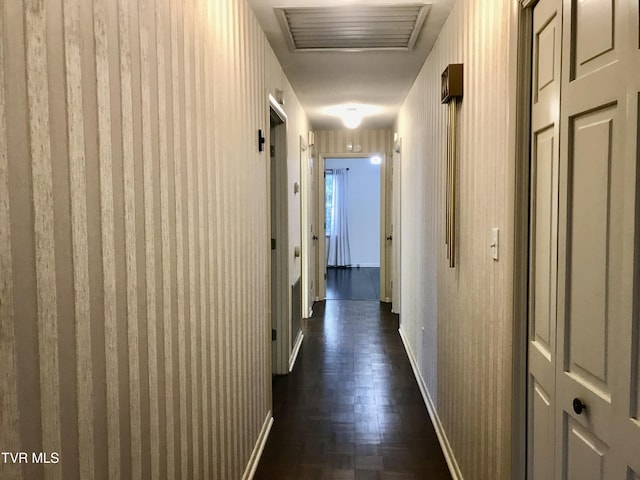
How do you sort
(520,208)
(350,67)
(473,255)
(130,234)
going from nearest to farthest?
1. (130,234)
2. (520,208)
3. (473,255)
4. (350,67)

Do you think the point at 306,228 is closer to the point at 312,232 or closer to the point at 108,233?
the point at 312,232

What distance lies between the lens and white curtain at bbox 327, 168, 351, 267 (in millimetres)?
10922

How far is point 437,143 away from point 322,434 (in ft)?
6.39

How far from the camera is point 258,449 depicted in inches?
110

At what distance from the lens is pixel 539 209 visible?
1.58 m

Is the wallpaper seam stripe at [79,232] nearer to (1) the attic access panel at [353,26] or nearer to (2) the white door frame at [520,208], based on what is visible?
(2) the white door frame at [520,208]

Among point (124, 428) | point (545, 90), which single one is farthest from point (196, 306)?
point (545, 90)

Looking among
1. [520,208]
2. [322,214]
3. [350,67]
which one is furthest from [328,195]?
[520,208]

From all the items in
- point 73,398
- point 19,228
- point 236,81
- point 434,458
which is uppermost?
point 236,81

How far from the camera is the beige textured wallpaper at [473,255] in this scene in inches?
70.9

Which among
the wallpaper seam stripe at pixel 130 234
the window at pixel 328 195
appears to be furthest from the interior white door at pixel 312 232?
the wallpaper seam stripe at pixel 130 234

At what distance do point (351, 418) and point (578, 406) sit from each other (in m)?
2.19

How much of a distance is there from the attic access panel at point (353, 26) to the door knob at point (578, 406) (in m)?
2.11

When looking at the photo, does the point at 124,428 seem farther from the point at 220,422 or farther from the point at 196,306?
the point at 220,422
